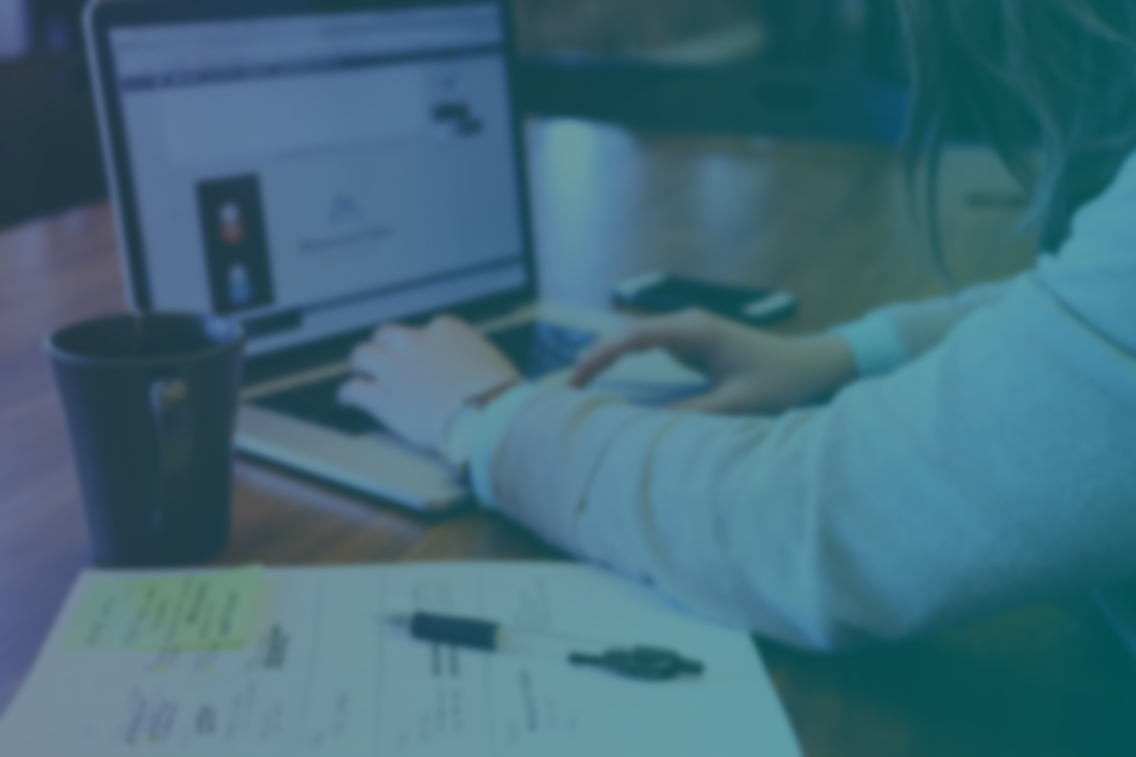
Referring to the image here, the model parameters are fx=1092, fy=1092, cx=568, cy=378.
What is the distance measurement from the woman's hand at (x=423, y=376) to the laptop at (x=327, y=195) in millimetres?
20

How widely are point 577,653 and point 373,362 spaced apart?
332mm

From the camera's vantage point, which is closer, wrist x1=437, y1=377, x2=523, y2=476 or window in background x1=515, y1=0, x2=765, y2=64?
wrist x1=437, y1=377, x2=523, y2=476

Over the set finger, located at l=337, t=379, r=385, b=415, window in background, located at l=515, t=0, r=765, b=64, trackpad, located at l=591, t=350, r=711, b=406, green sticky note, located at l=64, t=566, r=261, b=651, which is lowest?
green sticky note, located at l=64, t=566, r=261, b=651

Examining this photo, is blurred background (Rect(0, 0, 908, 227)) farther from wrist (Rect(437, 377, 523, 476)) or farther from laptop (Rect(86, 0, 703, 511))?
wrist (Rect(437, 377, 523, 476))

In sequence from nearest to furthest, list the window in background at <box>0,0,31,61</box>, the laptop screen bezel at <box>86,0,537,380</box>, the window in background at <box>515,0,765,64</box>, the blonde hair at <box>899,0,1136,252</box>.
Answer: the blonde hair at <box>899,0,1136,252</box>, the laptop screen bezel at <box>86,0,537,380</box>, the window in background at <box>0,0,31,61</box>, the window in background at <box>515,0,765,64</box>

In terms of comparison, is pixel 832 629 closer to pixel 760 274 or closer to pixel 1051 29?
pixel 1051 29

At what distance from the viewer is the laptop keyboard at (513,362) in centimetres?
79

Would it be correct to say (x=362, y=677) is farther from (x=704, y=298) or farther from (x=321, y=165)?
(x=704, y=298)

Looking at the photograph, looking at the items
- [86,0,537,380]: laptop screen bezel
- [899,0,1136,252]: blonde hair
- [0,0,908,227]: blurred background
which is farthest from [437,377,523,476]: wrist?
[0,0,908,227]: blurred background

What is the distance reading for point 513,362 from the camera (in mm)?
938

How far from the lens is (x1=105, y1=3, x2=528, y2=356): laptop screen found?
804mm

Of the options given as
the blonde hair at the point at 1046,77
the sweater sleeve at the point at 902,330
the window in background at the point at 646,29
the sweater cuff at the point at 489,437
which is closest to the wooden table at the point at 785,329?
the sweater cuff at the point at 489,437

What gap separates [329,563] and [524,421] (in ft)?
0.47

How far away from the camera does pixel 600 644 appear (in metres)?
0.55
